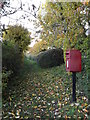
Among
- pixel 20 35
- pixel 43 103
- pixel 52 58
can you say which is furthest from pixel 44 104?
pixel 20 35

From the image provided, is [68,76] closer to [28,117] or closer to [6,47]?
[6,47]

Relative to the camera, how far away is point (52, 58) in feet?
20.7

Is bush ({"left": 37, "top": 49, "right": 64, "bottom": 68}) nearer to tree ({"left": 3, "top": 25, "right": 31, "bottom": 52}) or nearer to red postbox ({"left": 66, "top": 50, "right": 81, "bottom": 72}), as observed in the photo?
tree ({"left": 3, "top": 25, "right": 31, "bottom": 52})

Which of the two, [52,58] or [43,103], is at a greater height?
[52,58]

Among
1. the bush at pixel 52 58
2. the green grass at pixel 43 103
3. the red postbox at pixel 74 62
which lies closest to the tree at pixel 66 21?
the red postbox at pixel 74 62

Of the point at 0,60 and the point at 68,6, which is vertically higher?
the point at 68,6

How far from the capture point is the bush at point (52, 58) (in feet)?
20.4

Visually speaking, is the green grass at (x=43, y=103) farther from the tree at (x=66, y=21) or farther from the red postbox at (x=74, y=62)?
the tree at (x=66, y=21)

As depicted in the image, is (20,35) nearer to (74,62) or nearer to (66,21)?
(66,21)

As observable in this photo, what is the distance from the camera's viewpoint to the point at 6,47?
13.6 feet

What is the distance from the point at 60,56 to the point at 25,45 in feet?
6.50

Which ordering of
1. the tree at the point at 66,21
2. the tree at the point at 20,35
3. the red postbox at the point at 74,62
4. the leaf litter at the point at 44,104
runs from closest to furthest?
1. the leaf litter at the point at 44,104
2. the red postbox at the point at 74,62
3. the tree at the point at 66,21
4. the tree at the point at 20,35

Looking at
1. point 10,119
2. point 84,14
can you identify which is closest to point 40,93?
point 10,119

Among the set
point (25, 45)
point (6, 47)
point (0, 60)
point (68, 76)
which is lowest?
point (68, 76)
